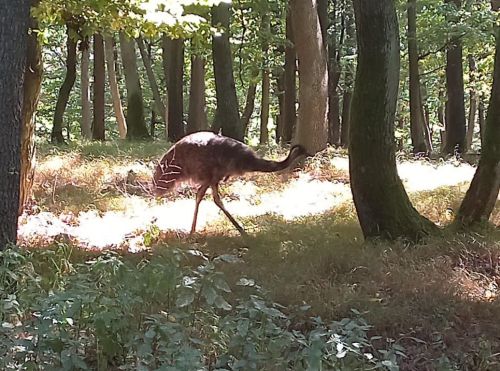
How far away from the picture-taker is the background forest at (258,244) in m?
3.86

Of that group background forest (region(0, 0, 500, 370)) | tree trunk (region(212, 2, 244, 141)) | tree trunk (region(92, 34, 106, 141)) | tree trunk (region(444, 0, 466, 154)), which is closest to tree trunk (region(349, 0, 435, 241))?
background forest (region(0, 0, 500, 370))

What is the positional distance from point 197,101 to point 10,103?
13533mm

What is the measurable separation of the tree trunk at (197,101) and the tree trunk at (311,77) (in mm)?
4541

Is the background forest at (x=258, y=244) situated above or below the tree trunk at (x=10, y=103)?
below

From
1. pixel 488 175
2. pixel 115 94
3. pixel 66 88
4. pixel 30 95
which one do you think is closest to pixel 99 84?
pixel 115 94

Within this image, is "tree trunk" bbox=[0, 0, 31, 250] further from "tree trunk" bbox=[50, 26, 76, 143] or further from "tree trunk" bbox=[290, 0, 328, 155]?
"tree trunk" bbox=[290, 0, 328, 155]

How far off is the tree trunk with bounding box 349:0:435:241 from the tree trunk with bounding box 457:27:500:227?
58 centimetres

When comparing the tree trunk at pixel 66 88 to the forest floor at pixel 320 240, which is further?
the tree trunk at pixel 66 88

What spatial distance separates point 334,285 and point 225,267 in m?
1.09

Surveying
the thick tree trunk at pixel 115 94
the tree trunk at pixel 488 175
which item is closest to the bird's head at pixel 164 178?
the tree trunk at pixel 488 175

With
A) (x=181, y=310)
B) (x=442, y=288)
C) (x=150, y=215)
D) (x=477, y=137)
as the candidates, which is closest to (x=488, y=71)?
(x=477, y=137)

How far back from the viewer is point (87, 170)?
1252 cm

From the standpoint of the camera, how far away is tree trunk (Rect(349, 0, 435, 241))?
7.49 meters

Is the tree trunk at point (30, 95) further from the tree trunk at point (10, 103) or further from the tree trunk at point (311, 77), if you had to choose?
the tree trunk at point (311, 77)
